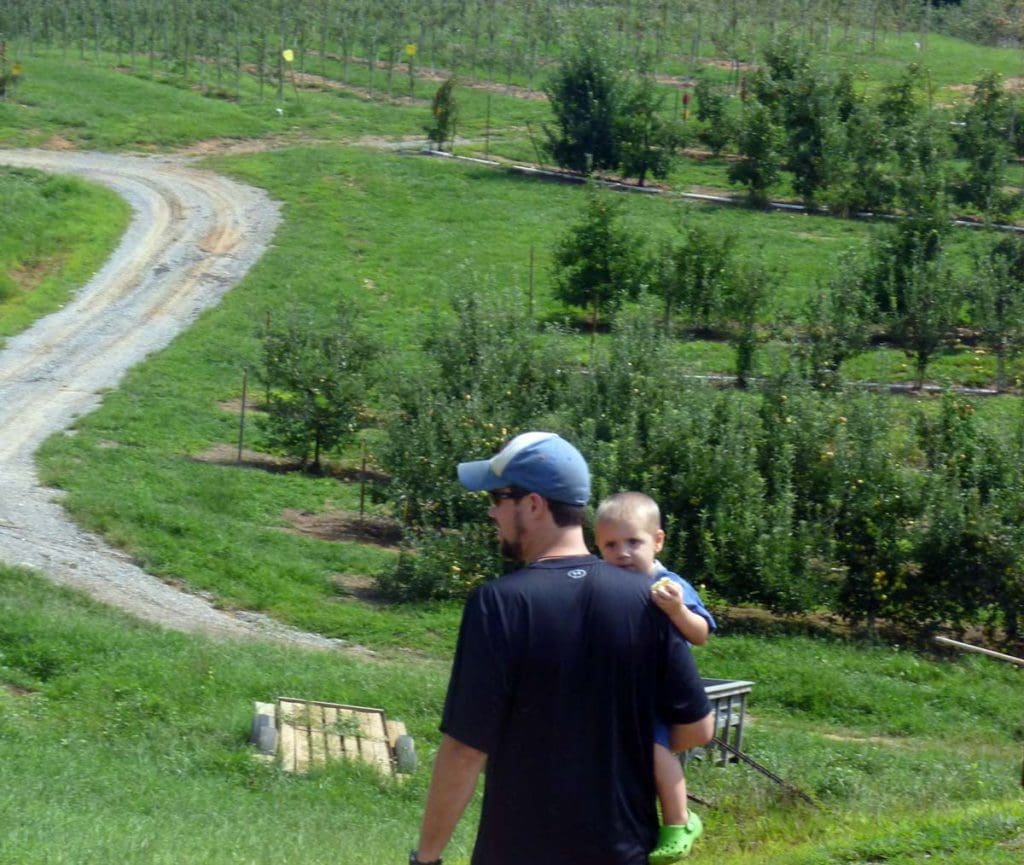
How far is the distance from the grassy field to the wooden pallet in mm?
261

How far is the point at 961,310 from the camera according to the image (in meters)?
32.3

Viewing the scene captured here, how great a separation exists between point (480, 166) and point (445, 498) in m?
29.7

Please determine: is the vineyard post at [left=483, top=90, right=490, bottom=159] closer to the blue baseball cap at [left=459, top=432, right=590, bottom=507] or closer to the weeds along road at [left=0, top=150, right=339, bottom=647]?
the weeds along road at [left=0, top=150, right=339, bottom=647]

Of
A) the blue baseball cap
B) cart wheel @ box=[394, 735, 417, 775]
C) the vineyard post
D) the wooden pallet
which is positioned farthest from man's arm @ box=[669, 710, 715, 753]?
the vineyard post

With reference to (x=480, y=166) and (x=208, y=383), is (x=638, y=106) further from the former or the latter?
(x=208, y=383)

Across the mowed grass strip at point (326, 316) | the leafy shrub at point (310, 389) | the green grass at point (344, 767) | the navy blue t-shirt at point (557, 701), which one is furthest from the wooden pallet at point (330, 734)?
the leafy shrub at point (310, 389)

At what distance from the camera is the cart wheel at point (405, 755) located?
9.82 m

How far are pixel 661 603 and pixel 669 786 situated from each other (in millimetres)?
522

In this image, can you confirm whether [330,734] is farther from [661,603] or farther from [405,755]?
[661,603]

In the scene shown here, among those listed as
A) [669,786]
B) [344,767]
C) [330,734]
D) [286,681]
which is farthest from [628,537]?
[286,681]

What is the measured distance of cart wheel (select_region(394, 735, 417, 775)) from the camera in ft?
32.2

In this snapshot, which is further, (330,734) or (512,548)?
(330,734)

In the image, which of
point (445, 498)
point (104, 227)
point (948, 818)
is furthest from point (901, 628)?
point (104, 227)

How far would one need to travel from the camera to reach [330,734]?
10195 millimetres
